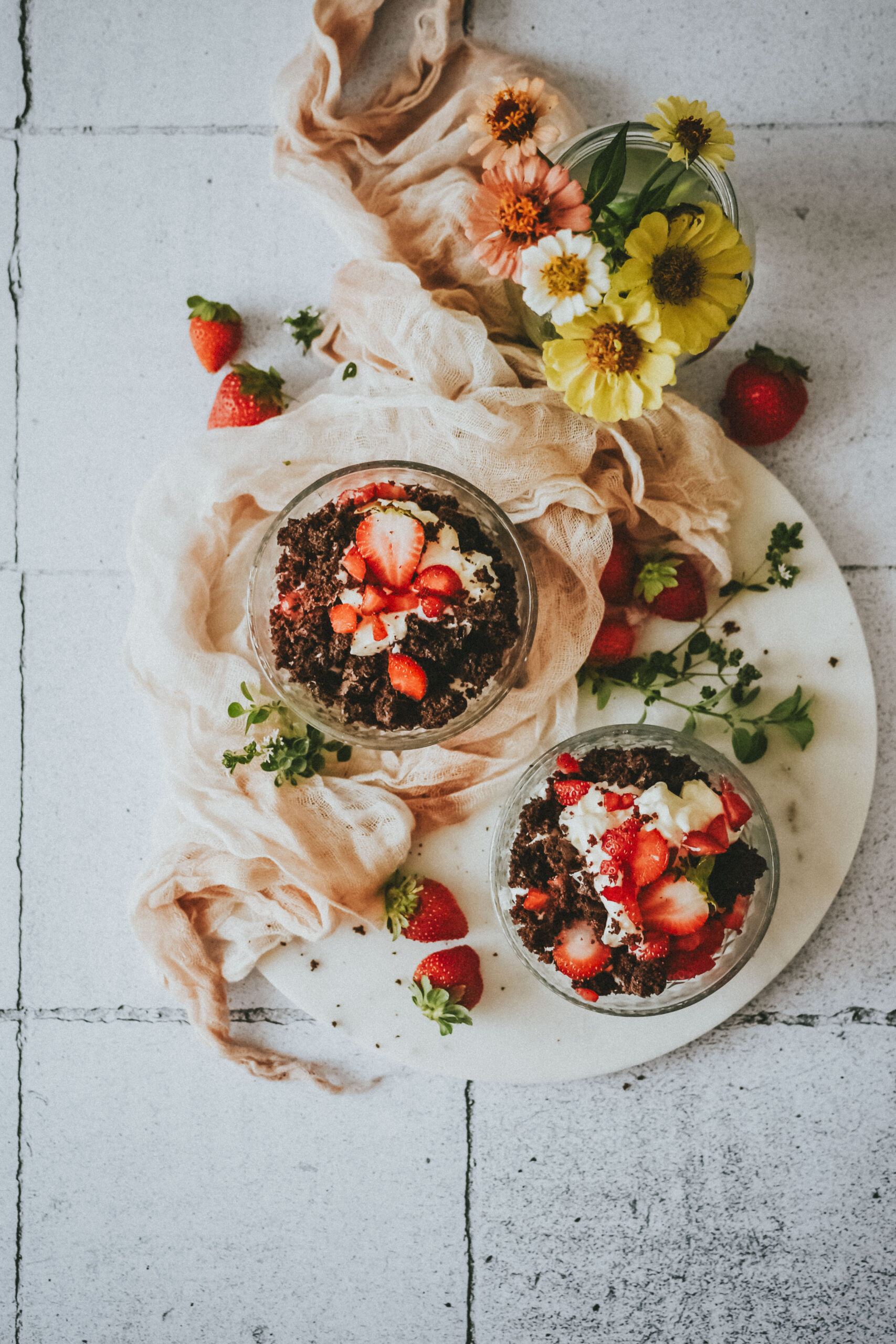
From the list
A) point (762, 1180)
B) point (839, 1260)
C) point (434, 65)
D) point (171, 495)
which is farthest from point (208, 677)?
point (839, 1260)

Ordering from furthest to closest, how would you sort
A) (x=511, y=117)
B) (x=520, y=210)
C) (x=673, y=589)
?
(x=673, y=589) < (x=511, y=117) < (x=520, y=210)

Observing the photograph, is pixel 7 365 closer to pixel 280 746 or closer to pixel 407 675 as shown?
pixel 280 746

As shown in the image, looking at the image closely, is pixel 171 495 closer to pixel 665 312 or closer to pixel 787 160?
pixel 665 312

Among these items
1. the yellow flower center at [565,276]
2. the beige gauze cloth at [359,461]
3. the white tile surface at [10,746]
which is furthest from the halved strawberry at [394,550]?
the white tile surface at [10,746]

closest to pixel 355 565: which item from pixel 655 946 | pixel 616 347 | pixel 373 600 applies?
pixel 373 600

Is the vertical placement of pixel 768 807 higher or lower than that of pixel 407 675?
lower

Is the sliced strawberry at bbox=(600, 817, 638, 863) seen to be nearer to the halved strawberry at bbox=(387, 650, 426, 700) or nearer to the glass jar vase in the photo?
the halved strawberry at bbox=(387, 650, 426, 700)

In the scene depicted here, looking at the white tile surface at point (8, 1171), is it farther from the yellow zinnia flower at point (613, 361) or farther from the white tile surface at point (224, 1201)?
the yellow zinnia flower at point (613, 361)
